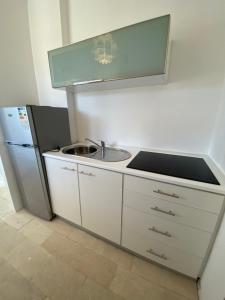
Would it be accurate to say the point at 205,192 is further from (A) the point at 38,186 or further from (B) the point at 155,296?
(A) the point at 38,186

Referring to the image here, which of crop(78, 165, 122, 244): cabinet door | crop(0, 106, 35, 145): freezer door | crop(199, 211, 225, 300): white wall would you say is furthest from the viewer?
crop(0, 106, 35, 145): freezer door

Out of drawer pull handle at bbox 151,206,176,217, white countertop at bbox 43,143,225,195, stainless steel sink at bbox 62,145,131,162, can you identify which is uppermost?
white countertop at bbox 43,143,225,195

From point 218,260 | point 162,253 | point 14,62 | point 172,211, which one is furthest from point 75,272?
point 14,62

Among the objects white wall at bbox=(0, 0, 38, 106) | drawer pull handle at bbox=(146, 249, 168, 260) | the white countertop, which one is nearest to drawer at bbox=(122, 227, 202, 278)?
drawer pull handle at bbox=(146, 249, 168, 260)

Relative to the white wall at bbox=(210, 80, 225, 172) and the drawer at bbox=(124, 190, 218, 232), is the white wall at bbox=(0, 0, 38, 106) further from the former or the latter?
the white wall at bbox=(210, 80, 225, 172)

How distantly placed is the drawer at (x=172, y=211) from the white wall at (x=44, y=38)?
4.59ft

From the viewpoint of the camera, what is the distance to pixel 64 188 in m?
1.45

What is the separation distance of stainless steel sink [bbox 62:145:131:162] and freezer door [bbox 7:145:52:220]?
0.34 meters

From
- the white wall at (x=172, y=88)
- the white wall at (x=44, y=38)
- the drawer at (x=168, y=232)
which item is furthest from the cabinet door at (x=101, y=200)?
the white wall at (x=44, y=38)

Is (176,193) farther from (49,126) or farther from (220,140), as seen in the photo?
(49,126)

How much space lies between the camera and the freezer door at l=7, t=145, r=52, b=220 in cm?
145

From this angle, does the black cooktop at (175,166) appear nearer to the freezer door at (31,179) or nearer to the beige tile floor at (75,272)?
the beige tile floor at (75,272)

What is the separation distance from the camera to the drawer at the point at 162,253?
1.03 metres

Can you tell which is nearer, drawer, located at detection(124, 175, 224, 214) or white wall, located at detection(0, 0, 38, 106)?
drawer, located at detection(124, 175, 224, 214)
